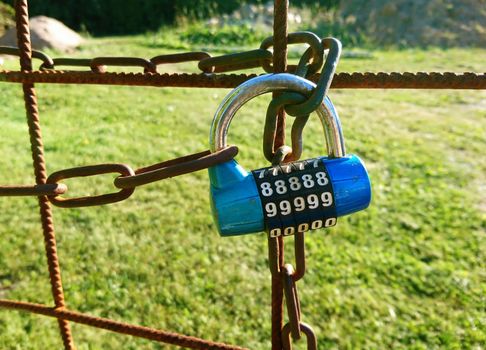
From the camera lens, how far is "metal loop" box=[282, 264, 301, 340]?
82 centimetres

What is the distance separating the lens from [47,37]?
8.76 metres

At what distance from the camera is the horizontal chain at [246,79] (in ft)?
2.77

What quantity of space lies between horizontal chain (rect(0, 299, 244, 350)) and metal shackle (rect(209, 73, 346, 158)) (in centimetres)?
44

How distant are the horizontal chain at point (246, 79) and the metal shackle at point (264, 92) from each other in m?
0.09

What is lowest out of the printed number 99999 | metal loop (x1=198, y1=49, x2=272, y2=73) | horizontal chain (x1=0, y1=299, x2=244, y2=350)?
horizontal chain (x1=0, y1=299, x2=244, y2=350)

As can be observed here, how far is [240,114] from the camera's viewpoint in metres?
5.49

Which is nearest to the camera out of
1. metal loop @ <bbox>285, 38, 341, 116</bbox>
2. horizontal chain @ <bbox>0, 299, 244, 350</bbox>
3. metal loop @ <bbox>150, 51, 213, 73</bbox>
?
metal loop @ <bbox>285, 38, 341, 116</bbox>

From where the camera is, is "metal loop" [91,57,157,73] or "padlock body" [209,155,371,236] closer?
"padlock body" [209,155,371,236]

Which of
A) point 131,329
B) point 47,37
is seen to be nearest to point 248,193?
point 131,329

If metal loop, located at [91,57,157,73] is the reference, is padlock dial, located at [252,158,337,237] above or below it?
below

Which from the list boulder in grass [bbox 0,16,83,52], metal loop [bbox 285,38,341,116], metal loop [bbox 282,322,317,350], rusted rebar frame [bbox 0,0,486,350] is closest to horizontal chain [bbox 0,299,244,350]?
rusted rebar frame [bbox 0,0,486,350]

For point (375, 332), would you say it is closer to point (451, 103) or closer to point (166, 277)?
point (166, 277)

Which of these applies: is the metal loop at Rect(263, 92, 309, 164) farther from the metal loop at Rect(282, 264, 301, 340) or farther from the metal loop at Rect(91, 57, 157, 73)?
the metal loop at Rect(91, 57, 157, 73)

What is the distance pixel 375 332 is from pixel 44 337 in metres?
1.58
